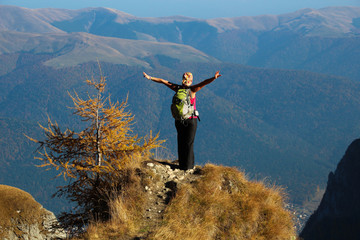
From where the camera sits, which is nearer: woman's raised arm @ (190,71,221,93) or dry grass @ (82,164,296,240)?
dry grass @ (82,164,296,240)

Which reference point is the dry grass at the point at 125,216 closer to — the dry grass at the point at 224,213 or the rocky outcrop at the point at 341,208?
the dry grass at the point at 224,213

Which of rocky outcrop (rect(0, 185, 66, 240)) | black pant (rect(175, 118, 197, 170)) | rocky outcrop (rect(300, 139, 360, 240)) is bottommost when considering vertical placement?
rocky outcrop (rect(300, 139, 360, 240))

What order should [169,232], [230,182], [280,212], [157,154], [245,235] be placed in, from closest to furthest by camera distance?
1. [169,232]
2. [245,235]
3. [280,212]
4. [230,182]
5. [157,154]

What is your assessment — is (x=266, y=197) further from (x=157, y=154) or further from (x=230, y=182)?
(x=157, y=154)

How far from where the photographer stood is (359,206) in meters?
146

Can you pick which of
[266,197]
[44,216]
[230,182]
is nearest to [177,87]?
[230,182]

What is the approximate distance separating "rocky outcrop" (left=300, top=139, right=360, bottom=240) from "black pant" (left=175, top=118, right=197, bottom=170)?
136614mm

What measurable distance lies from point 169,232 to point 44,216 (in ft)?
48.1

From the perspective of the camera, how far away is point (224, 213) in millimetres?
11938

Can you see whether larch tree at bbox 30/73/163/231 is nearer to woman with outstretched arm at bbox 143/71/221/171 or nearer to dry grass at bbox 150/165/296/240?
woman with outstretched arm at bbox 143/71/221/171

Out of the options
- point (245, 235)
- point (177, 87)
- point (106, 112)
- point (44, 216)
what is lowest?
point (44, 216)

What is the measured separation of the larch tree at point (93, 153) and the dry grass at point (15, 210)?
6838mm

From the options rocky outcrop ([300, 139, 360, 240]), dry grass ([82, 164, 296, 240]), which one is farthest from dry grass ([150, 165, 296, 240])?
rocky outcrop ([300, 139, 360, 240])

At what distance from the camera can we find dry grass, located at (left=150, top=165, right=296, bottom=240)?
428 inches
